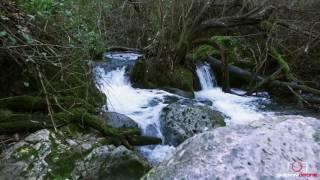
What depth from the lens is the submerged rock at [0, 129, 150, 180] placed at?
185 inches

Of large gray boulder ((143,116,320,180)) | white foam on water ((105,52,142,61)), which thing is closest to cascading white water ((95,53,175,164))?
white foam on water ((105,52,142,61))

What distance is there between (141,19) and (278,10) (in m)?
3.41

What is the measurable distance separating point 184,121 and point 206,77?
13.0ft

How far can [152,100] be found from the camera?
27.5ft

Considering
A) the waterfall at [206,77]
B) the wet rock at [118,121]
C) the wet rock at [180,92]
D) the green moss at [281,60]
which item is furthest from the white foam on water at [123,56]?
the wet rock at [118,121]

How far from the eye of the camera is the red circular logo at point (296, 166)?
6.93 feet

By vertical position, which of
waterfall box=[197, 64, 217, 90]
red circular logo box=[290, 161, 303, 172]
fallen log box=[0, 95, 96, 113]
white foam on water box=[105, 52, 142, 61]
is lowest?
waterfall box=[197, 64, 217, 90]

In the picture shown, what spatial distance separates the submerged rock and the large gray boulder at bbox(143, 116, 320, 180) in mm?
2691

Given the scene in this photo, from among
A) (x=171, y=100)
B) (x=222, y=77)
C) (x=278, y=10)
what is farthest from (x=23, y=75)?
(x=278, y=10)

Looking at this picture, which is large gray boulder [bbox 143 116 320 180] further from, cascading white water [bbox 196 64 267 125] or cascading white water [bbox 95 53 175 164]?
cascading white water [bbox 196 64 267 125]

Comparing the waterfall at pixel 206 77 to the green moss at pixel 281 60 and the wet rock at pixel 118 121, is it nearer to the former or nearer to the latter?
the green moss at pixel 281 60

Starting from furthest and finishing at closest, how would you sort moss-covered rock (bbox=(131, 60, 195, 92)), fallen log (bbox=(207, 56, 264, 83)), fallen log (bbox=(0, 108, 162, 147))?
fallen log (bbox=(207, 56, 264, 83)), moss-covered rock (bbox=(131, 60, 195, 92)), fallen log (bbox=(0, 108, 162, 147))

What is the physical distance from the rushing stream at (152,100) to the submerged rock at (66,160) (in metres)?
0.81

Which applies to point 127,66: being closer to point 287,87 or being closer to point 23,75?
point 287,87
